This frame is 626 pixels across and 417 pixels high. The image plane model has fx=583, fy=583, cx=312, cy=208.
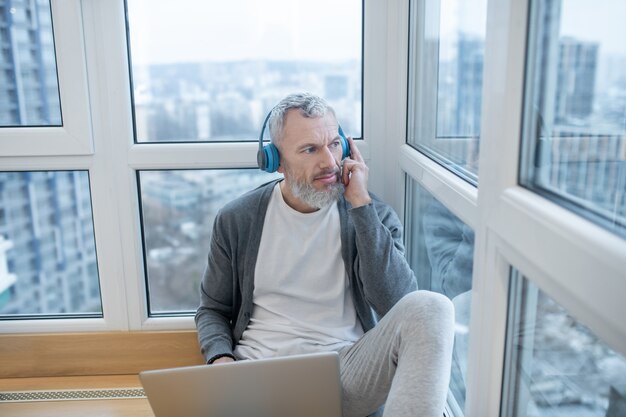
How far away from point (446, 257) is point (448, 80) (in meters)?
0.44

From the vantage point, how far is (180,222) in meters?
2.02

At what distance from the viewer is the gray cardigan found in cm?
145

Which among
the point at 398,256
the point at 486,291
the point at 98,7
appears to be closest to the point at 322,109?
the point at 398,256

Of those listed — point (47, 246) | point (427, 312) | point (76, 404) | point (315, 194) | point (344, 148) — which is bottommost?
point (76, 404)

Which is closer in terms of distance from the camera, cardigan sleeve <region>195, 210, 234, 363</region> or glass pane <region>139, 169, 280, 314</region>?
cardigan sleeve <region>195, 210, 234, 363</region>

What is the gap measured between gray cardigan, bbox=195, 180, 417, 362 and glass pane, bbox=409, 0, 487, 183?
0.24 m

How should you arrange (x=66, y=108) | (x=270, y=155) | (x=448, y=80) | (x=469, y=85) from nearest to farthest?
(x=469, y=85) → (x=448, y=80) → (x=270, y=155) → (x=66, y=108)

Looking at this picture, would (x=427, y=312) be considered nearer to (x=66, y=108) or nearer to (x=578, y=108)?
(x=578, y=108)

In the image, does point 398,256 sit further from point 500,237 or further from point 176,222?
point 176,222

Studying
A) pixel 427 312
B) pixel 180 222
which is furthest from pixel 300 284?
pixel 180 222

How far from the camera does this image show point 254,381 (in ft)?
3.85

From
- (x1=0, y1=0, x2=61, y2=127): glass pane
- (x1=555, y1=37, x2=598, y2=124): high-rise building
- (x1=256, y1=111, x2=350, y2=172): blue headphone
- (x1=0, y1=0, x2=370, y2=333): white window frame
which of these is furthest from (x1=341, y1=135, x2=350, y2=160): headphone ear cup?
(x1=0, y1=0, x2=61, y2=127): glass pane

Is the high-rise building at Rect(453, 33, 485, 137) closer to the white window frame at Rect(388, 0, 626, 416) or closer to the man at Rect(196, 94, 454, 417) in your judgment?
the white window frame at Rect(388, 0, 626, 416)

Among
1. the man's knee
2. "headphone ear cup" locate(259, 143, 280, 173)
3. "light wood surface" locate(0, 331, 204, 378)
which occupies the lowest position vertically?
"light wood surface" locate(0, 331, 204, 378)
